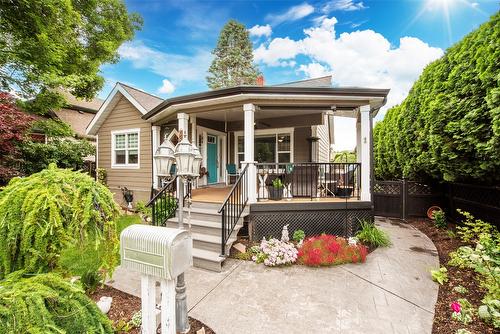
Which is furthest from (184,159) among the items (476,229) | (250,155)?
(476,229)

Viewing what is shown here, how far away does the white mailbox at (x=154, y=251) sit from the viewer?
6.41ft

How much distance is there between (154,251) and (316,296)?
259 centimetres

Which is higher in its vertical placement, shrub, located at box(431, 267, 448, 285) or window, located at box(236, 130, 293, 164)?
window, located at box(236, 130, 293, 164)

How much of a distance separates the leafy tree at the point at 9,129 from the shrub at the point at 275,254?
7530 mm

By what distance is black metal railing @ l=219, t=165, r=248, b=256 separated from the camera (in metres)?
4.67

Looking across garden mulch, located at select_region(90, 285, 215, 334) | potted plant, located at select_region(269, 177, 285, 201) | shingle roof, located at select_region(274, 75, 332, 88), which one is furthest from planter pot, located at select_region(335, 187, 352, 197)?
shingle roof, located at select_region(274, 75, 332, 88)

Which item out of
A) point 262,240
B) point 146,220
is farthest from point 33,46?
point 262,240

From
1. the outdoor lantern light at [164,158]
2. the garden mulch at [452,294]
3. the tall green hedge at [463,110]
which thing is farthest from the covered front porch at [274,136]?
the garden mulch at [452,294]

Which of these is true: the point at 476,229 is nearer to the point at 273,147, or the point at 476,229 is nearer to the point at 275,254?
the point at 275,254

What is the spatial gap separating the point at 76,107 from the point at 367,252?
64.0 feet

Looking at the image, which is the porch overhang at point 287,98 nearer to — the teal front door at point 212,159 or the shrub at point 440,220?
the teal front door at point 212,159

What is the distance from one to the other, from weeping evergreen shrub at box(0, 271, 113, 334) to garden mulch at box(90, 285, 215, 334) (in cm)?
135

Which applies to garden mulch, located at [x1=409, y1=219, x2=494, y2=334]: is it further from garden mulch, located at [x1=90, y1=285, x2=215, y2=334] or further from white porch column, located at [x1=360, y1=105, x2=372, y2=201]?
garden mulch, located at [x1=90, y1=285, x2=215, y2=334]

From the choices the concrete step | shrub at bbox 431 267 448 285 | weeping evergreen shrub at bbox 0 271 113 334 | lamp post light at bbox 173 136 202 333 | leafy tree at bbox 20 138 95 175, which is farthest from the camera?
leafy tree at bbox 20 138 95 175
